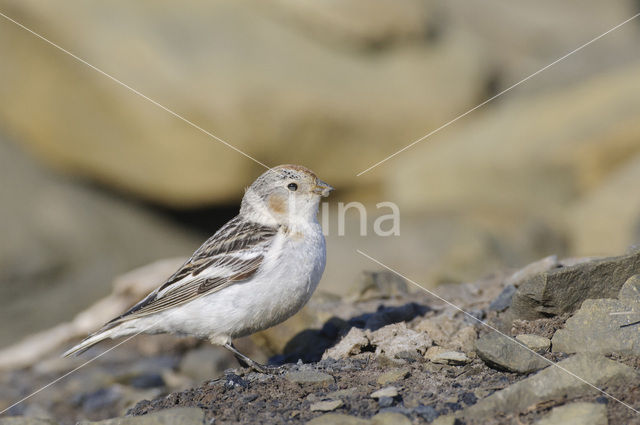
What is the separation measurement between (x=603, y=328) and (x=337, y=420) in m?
1.55

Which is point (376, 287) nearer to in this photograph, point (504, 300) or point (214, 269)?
point (504, 300)

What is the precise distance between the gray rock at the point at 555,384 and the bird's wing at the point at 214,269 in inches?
76.1

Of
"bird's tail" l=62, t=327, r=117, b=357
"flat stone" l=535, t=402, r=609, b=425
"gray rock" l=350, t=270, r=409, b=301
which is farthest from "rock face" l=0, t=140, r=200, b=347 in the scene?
"flat stone" l=535, t=402, r=609, b=425

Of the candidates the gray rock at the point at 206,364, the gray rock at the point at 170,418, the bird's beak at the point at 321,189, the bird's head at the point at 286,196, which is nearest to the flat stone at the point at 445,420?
the gray rock at the point at 170,418

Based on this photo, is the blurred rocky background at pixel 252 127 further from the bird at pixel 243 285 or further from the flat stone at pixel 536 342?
the flat stone at pixel 536 342

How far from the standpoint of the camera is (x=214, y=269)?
16.9ft

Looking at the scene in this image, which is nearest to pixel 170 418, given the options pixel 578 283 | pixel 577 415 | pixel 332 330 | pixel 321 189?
pixel 577 415

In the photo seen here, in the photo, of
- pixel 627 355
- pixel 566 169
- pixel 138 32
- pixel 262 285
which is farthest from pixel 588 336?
pixel 138 32

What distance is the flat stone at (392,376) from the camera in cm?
412

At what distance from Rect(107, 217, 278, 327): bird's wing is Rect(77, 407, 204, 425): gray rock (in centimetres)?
133

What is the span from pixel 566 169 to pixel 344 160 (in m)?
3.67

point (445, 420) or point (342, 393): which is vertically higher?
point (342, 393)

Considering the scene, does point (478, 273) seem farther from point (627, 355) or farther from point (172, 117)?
point (172, 117)

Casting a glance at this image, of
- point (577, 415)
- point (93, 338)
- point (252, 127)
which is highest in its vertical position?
point (252, 127)
